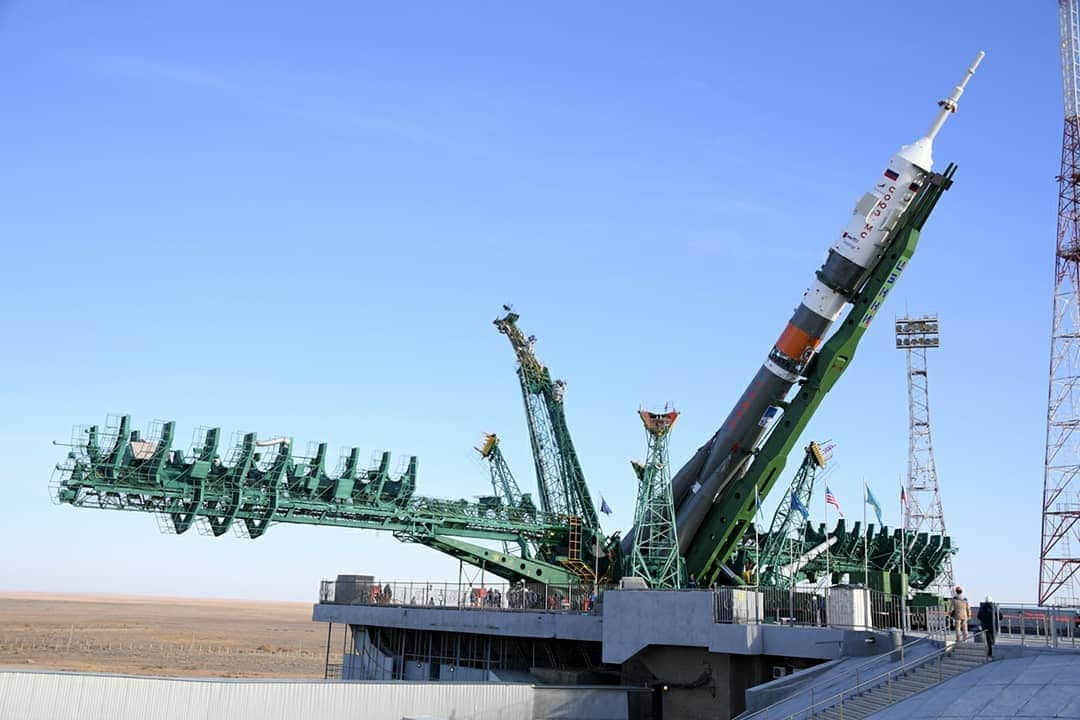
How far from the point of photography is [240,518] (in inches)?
1442

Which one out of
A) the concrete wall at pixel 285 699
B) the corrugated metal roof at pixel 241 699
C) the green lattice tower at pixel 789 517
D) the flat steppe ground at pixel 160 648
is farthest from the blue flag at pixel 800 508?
the flat steppe ground at pixel 160 648

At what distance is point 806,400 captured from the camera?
1478 inches

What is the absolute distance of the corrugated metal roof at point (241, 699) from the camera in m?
21.8

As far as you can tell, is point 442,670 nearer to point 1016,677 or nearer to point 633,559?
point 633,559

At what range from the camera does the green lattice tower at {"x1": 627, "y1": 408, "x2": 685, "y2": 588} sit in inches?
1475

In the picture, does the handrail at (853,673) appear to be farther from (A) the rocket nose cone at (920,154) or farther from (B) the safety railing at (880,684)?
(A) the rocket nose cone at (920,154)

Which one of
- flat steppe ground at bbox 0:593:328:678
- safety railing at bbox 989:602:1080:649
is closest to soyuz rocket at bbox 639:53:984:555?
safety railing at bbox 989:602:1080:649

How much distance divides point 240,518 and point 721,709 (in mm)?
18347

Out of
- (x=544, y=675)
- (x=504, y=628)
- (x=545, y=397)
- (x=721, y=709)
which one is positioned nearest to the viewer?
(x=721, y=709)

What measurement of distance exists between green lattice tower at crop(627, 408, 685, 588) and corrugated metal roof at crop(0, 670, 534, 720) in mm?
12035

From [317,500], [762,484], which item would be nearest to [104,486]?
[317,500]

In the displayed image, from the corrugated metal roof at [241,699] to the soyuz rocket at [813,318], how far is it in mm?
15450

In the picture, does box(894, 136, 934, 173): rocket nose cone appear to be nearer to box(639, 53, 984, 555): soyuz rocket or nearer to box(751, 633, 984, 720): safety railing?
box(639, 53, 984, 555): soyuz rocket

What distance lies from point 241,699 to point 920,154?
28074 mm
